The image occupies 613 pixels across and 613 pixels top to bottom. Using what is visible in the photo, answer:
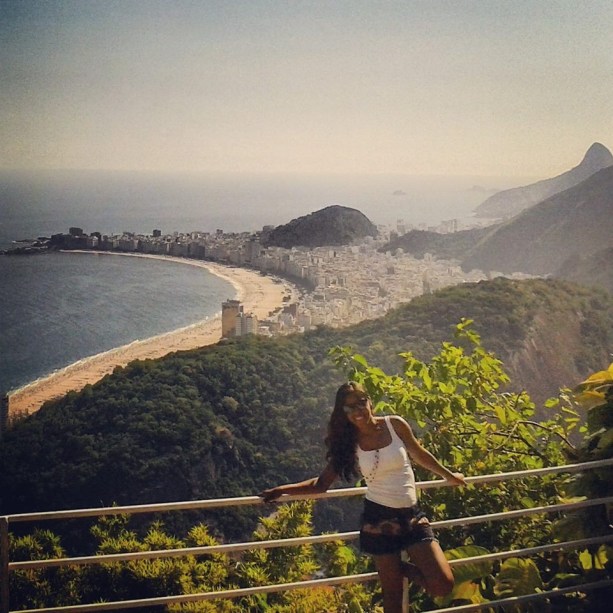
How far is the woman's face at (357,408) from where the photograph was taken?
189 centimetres

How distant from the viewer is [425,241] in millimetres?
14898

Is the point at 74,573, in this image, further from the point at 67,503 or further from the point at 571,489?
the point at 67,503

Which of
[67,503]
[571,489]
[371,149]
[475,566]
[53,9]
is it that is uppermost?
[53,9]

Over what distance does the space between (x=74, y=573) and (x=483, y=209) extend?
527 inches

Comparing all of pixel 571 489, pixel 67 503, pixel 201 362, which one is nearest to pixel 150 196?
pixel 201 362

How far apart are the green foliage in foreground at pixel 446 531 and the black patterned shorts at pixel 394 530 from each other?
1.25 feet

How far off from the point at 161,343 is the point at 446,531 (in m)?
7.96

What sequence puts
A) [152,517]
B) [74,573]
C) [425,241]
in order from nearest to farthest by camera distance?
1. [74,573]
2. [152,517]
3. [425,241]

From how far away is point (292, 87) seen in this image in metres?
10.6

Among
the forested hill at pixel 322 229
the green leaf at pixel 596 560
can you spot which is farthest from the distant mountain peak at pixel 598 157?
the green leaf at pixel 596 560

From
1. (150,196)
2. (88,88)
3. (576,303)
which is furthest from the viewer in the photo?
(576,303)

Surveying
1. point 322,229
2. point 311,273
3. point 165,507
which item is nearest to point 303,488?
point 165,507

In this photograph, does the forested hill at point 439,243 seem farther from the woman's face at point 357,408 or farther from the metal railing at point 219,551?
the woman's face at point 357,408

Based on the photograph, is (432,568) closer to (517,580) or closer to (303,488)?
(303,488)
